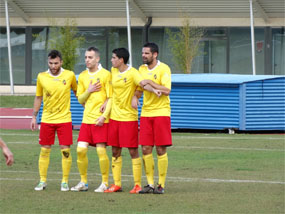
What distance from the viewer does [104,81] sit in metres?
11.2

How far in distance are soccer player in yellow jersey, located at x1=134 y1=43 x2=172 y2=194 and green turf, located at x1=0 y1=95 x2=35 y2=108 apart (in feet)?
73.3

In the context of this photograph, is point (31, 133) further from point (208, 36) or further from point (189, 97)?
point (208, 36)

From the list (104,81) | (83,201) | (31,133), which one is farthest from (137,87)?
(31,133)

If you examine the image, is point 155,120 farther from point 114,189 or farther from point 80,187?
point 80,187

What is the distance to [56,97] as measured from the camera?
1143 cm

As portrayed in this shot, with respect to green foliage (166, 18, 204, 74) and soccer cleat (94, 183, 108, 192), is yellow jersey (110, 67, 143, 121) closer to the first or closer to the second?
soccer cleat (94, 183, 108, 192)

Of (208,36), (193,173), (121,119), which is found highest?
(208,36)

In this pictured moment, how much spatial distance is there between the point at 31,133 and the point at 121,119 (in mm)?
Result: 10775

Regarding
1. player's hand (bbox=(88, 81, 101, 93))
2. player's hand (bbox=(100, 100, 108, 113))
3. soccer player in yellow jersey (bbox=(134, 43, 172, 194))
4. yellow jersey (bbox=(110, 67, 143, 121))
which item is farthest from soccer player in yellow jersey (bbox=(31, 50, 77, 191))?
soccer player in yellow jersey (bbox=(134, 43, 172, 194))

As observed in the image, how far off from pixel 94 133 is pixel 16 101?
79.2 feet

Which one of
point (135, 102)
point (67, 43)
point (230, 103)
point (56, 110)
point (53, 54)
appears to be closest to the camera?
point (135, 102)

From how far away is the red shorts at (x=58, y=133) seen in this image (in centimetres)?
1140

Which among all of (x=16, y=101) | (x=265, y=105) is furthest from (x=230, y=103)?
(x=16, y=101)

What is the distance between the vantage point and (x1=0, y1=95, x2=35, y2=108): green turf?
33.3 metres
